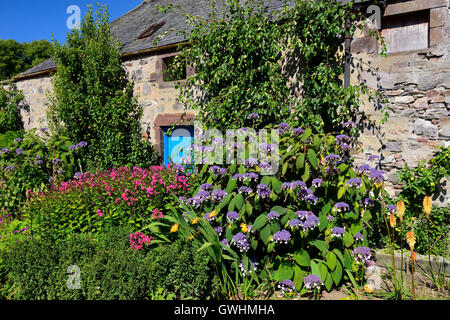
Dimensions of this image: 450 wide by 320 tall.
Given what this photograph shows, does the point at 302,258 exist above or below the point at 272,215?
below

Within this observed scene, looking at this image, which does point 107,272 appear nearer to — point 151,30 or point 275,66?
point 275,66

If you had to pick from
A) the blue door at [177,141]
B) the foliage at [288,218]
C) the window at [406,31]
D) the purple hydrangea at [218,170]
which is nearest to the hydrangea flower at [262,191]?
the foliage at [288,218]

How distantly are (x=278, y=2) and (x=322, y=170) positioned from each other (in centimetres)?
412

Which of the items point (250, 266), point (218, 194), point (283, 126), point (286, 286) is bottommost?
point (286, 286)

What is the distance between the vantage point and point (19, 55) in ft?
100

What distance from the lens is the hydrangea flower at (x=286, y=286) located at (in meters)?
3.28

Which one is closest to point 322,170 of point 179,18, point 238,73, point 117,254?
point 117,254

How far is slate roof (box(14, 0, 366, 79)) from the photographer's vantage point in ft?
24.2

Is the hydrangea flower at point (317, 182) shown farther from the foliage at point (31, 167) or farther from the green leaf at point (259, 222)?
the foliage at point (31, 167)

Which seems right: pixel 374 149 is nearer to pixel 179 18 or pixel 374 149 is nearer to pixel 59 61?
pixel 179 18

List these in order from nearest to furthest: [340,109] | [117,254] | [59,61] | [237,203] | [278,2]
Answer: [117,254]
[237,203]
[340,109]
[278,2]
[59,61]

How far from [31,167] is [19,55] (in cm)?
3060

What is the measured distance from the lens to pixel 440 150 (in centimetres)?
464

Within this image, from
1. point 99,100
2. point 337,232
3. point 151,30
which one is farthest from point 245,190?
point 151,30
